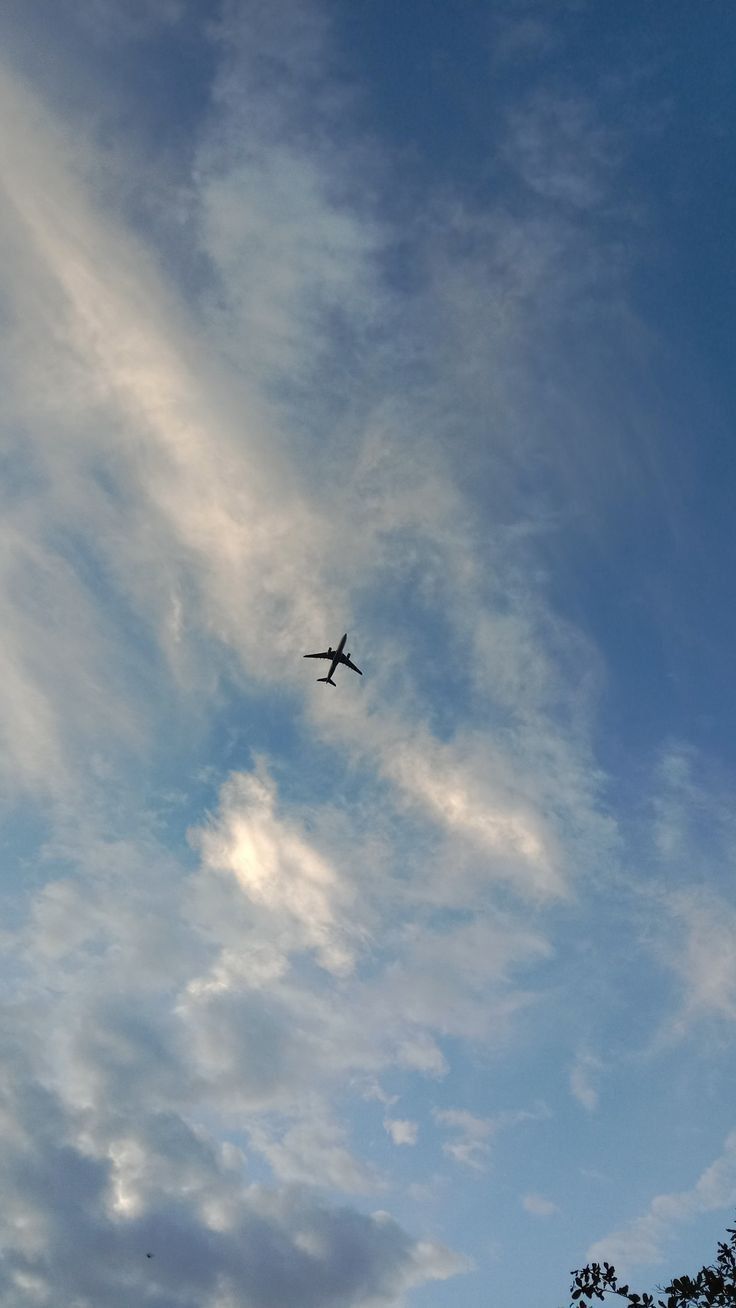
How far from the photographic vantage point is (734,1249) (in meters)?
37.3

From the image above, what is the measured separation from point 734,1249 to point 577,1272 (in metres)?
7.91

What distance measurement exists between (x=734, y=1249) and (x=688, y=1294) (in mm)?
3408

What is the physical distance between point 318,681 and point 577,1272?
90.3 meters

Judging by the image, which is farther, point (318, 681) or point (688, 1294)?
point (318, 681)

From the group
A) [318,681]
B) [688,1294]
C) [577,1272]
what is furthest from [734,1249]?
[318,681]

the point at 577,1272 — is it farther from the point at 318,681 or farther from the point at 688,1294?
the point at 318,681

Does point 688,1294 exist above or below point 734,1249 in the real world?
Answer: below

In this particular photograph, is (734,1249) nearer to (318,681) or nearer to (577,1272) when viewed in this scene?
(577,1272)

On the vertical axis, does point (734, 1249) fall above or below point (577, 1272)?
above

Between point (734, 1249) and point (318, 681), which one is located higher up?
point (318, 681)

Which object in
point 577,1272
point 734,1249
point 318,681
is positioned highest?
point 318,681

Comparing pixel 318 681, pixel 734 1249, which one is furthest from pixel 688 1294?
pixel 318 681

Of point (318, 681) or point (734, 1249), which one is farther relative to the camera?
point (318, 681)

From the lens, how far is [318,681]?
399ft
